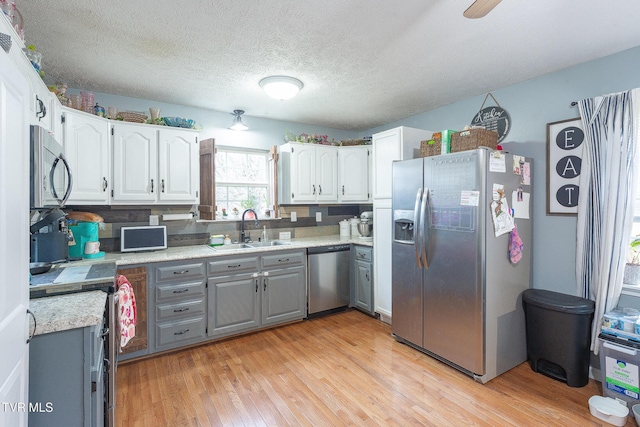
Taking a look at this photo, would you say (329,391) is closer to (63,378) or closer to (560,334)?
(63,378)

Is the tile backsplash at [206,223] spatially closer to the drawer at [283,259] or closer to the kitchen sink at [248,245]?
the kitchen sink at [248,245]

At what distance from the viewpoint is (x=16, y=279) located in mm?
973

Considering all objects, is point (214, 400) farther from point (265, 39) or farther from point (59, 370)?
point (265, 39)

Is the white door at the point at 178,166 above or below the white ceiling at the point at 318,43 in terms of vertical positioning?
below

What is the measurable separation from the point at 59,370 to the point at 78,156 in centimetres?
201

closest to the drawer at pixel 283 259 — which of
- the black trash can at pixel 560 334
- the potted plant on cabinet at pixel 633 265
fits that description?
the black trash can at pixel 560 334

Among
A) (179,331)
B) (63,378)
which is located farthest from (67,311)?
(179,331)

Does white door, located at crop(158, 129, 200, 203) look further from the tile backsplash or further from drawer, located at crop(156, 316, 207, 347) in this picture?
drawer, located at crop(156, 316, 207, 347)

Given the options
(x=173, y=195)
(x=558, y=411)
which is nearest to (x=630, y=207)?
(x=558, y=411)

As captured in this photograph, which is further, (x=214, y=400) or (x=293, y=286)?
(x=293, y=286)

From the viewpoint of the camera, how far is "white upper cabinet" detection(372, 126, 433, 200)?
3.23 m

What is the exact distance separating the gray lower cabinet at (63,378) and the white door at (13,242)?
20cm

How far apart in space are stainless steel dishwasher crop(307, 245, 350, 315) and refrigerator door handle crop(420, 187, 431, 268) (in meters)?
1.32

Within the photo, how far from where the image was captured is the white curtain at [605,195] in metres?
2.23
